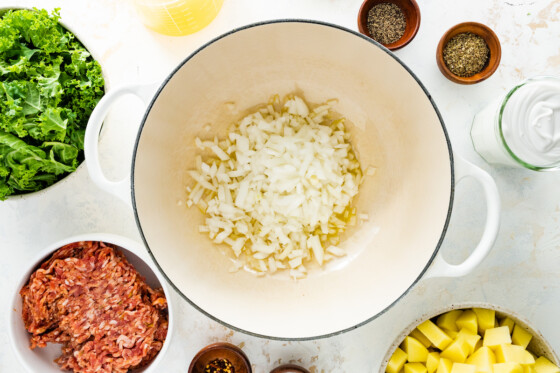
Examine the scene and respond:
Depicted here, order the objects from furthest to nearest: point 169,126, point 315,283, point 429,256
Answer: point 315,283
point 169,126
point 429,256

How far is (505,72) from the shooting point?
133cm

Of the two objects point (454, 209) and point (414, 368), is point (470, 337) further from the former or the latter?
point (454, 209)

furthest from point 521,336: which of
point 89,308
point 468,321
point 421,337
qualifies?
point 89,308

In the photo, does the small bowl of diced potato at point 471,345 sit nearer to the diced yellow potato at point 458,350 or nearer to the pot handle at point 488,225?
the diced yellow potato at point 458,350

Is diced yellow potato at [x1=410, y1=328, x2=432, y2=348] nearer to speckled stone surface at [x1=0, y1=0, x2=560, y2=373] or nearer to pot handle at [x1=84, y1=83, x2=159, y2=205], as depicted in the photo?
speckled stone surface at [x1=0, y1=0, x2=560, y2=373]

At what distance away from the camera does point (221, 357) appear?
4.38 feet

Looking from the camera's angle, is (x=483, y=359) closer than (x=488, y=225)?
No

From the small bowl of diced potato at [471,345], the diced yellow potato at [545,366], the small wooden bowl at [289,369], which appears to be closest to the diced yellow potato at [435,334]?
the small bowl of diced potato at [471,345]

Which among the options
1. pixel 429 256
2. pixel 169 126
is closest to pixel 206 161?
pixel 169 126

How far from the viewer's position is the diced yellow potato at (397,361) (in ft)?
4.15

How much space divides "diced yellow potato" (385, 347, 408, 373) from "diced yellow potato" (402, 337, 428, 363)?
Answer: 2 cm

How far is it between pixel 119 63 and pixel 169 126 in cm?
29

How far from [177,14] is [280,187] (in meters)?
0.50

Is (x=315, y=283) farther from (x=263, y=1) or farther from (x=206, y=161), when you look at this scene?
(x=263, y=1)
